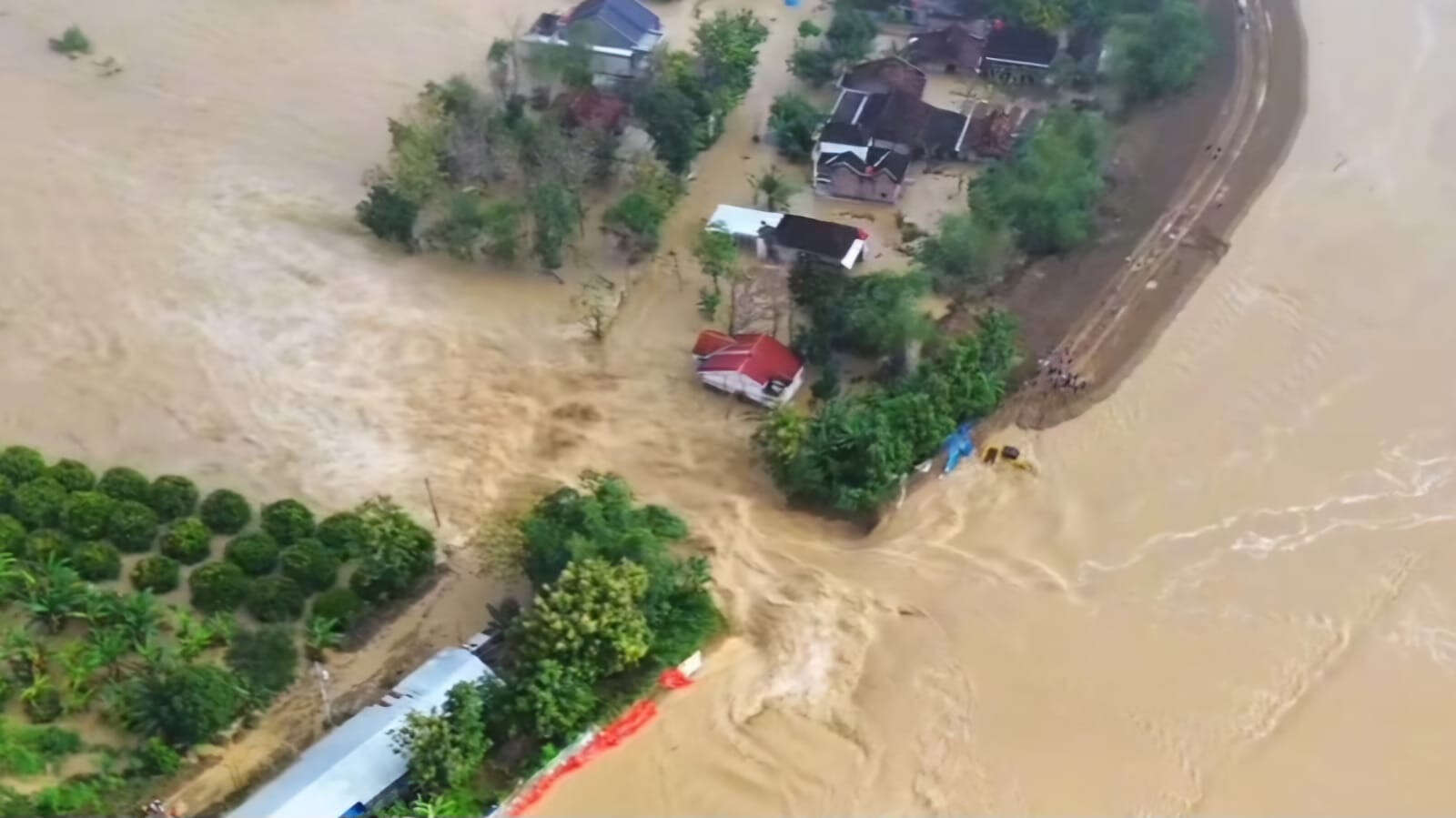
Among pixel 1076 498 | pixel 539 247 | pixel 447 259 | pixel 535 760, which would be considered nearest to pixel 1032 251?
pixel 1076 498

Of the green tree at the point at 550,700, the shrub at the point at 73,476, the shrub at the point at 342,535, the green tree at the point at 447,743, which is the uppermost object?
the green tree at the point at 550,700

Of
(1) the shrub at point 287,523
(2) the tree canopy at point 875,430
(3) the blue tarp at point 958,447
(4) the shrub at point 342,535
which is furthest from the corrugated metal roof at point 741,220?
(1) the shrub at point 287,523

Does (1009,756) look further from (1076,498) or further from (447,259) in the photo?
(447,259)

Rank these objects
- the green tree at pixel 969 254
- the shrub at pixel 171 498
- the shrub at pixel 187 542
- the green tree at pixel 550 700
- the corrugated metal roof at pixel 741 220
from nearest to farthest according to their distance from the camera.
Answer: the green tree at pixel 550 700 → the shrub at pixel 187 542 → the shrub at pixel 171 498 → the green tree at pixel 969 254 → the corrugated metal roof at pixel 741 220

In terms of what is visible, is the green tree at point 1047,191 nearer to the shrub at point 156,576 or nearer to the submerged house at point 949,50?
the submerged house at point 949,50

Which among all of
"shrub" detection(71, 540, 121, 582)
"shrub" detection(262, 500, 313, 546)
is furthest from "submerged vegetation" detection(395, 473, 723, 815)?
"shrub" detection(71, 540, 121, 582)
